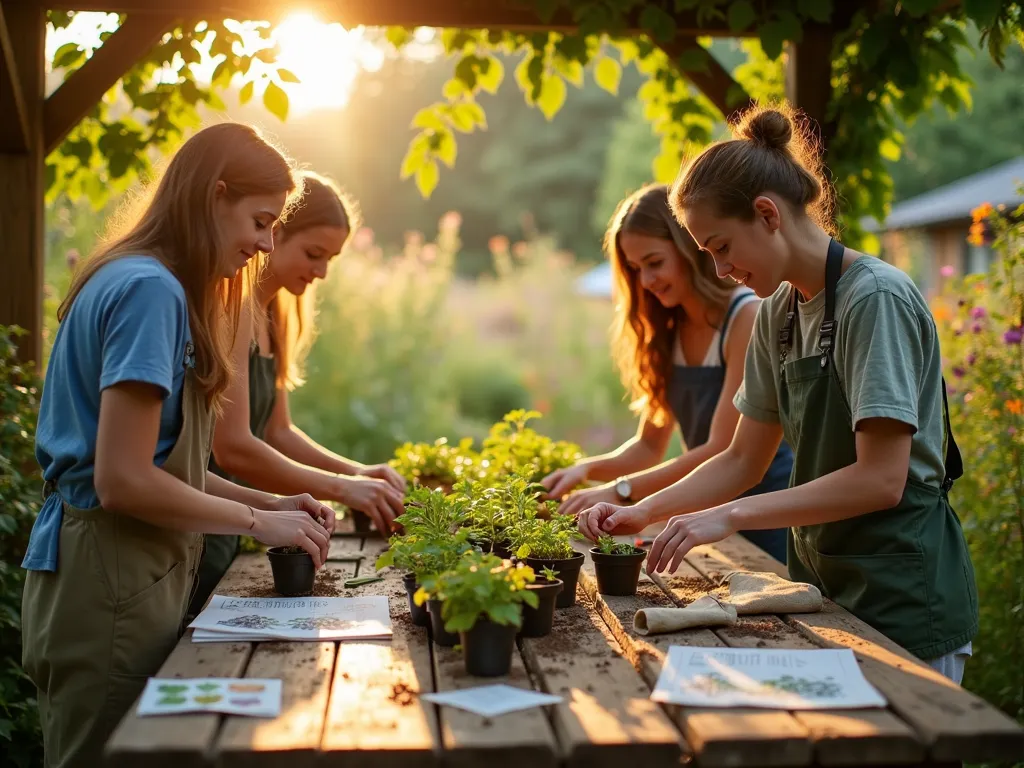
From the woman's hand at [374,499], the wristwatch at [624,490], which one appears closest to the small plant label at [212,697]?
the woman's hand at [374,499]

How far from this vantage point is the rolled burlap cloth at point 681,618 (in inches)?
81.7

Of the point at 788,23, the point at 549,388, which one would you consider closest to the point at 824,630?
the point at 788,23

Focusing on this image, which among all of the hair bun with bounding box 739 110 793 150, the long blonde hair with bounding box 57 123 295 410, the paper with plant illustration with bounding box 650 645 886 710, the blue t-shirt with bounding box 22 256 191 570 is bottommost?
the paper with plant illustration with bounding box 650 645 886 710

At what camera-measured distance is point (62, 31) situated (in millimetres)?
3941

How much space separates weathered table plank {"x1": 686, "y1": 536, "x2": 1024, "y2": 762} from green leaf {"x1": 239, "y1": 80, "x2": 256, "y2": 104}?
2.75m

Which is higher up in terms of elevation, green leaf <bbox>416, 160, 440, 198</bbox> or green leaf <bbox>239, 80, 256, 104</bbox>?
green leaf <bbox>239, 80, 256, 104</bbox>

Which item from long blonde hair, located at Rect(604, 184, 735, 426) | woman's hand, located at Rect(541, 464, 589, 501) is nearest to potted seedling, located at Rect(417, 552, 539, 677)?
woman's hand, located at Rect(541, 464, 589, 501)

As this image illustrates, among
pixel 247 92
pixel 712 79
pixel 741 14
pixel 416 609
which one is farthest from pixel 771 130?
pixel 247 92

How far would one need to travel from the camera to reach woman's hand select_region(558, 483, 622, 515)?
2.86 metres

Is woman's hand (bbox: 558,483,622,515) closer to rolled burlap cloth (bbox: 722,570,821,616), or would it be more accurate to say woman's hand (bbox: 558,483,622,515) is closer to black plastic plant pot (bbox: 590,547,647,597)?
black plastic plant pot (bbox: 590,547,647,597)

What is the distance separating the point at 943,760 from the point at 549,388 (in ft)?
35.9

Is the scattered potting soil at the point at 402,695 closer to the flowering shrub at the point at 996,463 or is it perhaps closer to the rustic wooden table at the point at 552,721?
the rustic wooden table at the point at 552,721

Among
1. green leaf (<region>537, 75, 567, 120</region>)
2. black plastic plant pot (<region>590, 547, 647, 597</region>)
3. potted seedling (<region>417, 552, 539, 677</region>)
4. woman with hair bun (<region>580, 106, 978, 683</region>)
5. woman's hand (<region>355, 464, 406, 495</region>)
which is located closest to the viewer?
potted seedling (<region>417, 552, 539, 677</region>)

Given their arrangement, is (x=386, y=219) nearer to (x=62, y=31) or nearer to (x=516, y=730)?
(x=62, y=31)
